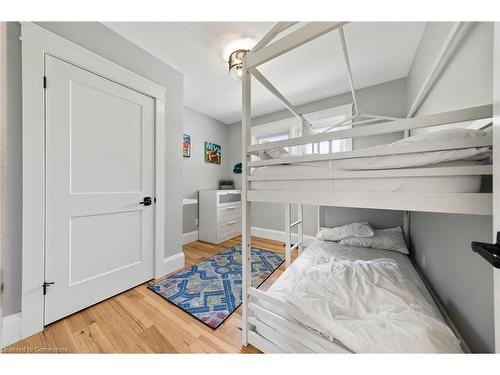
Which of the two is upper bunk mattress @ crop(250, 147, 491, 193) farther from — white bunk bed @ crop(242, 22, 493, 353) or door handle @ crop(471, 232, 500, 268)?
door handle @ crop(471, 232, 500, 268)

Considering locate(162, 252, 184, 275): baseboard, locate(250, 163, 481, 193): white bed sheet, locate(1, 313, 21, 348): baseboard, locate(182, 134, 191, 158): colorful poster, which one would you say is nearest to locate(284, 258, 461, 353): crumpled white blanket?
locate(250, 163, 481, 193): white bed sheet

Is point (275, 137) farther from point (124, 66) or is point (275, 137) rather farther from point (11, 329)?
point (11, 329)

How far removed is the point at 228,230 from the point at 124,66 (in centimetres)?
251

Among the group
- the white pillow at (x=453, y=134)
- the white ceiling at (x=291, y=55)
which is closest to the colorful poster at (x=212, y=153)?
the white ceiling at (x=291, y=55)

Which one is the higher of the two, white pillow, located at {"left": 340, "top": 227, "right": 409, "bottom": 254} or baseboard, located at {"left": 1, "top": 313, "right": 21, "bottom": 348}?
white pillow, located at {"left": 340, "top": 227, "right": 409, "bottom": 254}

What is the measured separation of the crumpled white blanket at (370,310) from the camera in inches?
25.8

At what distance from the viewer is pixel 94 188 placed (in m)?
1.44

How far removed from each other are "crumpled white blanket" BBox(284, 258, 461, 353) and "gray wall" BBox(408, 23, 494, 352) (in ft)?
0.55

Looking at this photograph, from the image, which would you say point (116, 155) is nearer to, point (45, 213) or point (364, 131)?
point (45, 213)

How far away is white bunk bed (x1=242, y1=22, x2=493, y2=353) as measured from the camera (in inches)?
21.2

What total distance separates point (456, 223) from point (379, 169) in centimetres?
75

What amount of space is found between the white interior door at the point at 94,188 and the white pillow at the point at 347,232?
194 centimetres

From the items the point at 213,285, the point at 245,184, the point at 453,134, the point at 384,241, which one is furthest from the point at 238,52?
the point at 384,241
